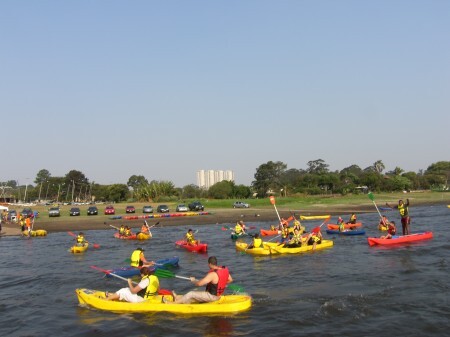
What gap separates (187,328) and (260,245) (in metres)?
12.8

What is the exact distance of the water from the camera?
41.2 ft

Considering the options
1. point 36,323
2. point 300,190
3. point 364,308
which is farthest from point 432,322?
point 300,190

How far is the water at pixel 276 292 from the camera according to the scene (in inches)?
494

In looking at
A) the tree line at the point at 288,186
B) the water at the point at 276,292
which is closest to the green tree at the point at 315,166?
the tree line at the point at 288,186

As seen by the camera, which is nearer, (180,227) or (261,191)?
(180,227)

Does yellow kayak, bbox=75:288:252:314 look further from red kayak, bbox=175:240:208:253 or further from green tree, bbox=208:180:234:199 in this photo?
green tree, bbox=208:180:234:199

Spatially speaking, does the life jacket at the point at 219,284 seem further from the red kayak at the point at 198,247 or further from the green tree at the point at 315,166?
the green tree at the point at 315,166

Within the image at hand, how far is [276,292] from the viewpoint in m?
16.3

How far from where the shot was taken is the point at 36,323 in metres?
13.9

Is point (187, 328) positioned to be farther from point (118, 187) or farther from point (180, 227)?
point (118, 187)

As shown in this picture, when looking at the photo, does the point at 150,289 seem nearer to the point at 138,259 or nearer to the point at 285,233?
the point at 138,259

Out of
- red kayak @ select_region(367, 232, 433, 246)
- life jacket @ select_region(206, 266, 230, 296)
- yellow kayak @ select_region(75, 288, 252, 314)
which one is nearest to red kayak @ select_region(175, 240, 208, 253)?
red kayak @ select_region(367, 232, 433, 246)

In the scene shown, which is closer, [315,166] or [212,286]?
[212,286]

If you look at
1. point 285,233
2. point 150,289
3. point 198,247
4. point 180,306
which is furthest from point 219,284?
point 285,233
